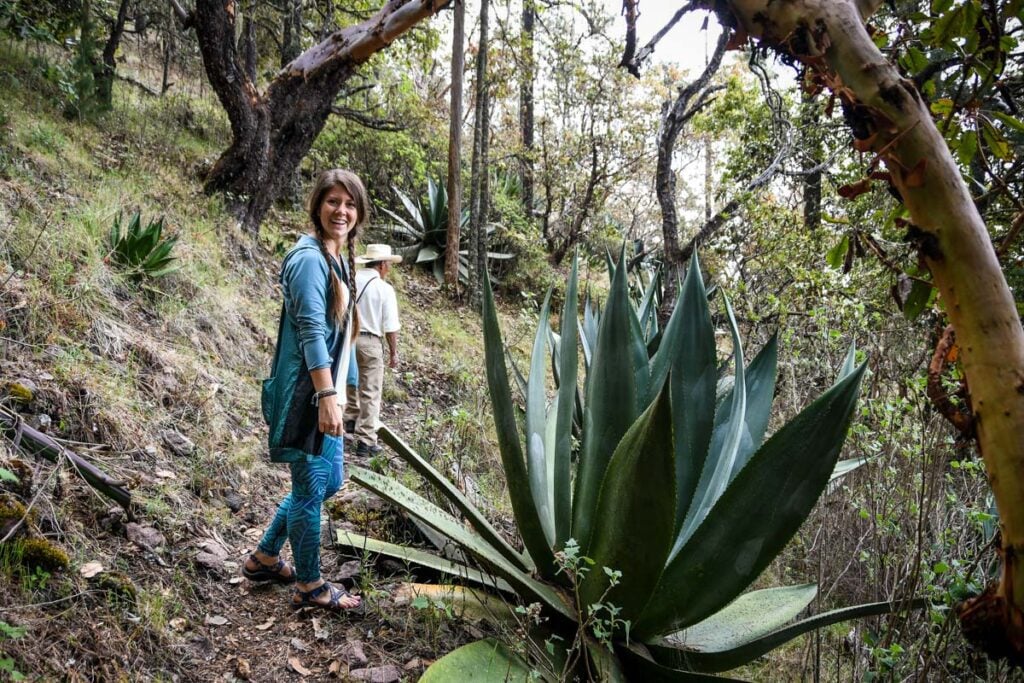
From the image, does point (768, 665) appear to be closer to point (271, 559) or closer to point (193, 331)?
point (271, 559)

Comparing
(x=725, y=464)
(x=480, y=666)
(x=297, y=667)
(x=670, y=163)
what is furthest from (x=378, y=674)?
(x=670, y=163)

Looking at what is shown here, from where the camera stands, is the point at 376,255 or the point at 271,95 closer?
the point at 376,255

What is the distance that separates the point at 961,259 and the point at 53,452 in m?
2.94

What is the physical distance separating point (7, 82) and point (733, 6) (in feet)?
27.5

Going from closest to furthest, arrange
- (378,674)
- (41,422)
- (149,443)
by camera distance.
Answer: (378,674) → (41,422) → (149,443)

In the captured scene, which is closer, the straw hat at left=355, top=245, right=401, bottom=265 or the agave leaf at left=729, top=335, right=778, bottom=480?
the agave leaf at left=729, top=335, right=778, bottom=480

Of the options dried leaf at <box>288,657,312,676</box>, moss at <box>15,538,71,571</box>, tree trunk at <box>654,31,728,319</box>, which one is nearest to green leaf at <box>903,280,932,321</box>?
dried leaf at <box>288,657,312,676</box>

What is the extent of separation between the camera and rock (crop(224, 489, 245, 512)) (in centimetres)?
320

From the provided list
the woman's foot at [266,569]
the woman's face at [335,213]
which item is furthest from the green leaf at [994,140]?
the woman's foot at [266,569]

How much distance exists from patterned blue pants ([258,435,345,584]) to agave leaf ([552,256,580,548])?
0.93m

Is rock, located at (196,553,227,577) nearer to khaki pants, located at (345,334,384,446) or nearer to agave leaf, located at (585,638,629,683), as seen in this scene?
agave leaf, located at (585,638,629,683)

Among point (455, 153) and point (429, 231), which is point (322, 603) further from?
point (429, 231)

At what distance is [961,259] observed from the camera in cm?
73

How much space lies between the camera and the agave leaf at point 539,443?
82.2 inches
